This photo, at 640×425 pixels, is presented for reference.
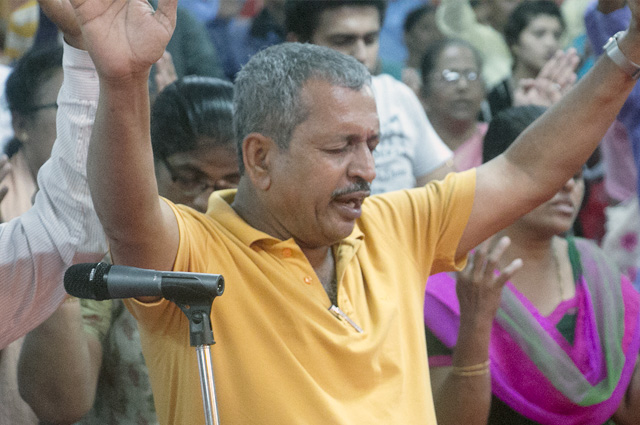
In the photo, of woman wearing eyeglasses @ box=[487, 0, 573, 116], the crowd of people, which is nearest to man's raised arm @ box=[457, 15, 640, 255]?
the crowd of people

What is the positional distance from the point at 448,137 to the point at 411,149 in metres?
0.98

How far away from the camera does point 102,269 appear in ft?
4.66

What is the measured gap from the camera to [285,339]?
70.8 inches

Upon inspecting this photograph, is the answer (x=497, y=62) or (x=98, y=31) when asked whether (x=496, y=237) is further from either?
(x=497, y=62)

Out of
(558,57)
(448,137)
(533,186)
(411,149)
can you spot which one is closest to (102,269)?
(533,186)

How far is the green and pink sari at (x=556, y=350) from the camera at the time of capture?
2.53 metres

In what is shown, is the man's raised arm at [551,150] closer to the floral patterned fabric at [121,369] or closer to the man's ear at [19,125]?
the floral patterned fabric at [121,369]

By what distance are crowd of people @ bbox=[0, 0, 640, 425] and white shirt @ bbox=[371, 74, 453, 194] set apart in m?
0.11

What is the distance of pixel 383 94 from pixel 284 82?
1614 millimetres

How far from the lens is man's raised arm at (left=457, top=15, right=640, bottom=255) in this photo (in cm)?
208

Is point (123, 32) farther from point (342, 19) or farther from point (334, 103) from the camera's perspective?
point (342, 19)

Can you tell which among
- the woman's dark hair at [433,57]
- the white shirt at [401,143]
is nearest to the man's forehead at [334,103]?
the white shirt at [401,143]

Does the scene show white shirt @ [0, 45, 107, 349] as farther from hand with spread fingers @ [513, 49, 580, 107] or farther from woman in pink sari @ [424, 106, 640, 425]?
hand with spread fingers @ [513, 49, 580, 107]

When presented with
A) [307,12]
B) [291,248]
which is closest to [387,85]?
[307,12]
